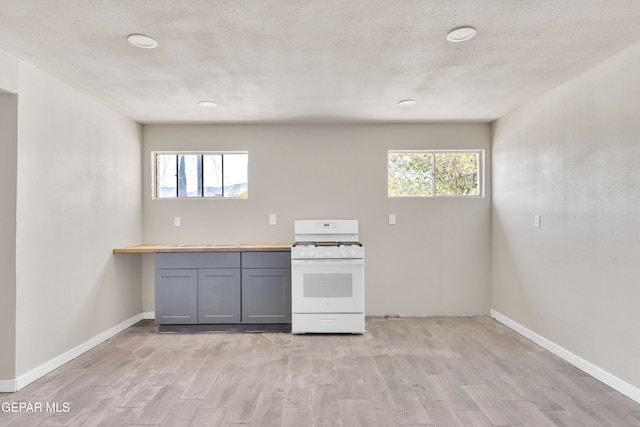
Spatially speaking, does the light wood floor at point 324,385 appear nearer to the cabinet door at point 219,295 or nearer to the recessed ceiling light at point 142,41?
the cabinet door at point 219,295

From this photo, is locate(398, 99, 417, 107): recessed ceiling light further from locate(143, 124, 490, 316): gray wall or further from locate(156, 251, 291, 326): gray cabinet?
locate(156, 251, 291, 326): gray cabinet

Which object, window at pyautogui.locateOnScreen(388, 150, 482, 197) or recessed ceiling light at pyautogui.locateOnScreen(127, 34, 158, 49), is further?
window at pyautogui.locateOnScreen(388, 150, 482, 197)

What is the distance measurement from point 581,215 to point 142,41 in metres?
3.28

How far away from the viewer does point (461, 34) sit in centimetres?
228

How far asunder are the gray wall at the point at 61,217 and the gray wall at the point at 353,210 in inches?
24.1

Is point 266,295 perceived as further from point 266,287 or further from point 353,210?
point 353,210

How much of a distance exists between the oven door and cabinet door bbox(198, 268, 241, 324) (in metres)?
0.62

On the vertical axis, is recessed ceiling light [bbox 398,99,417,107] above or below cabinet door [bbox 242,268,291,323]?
above

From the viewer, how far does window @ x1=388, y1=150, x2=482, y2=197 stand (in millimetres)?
4660

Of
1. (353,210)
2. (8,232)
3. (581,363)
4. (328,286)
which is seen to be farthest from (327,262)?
(8,232)

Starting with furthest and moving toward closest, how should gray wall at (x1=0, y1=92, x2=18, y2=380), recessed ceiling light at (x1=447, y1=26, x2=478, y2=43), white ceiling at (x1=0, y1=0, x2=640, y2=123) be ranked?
gray wall at (x1=0, y1=92, x2=18, y2=380)
recessed ceiling light at (x1=447, y1=26, x2=478, y2=43)
white ceiling at (x1=0, y1=0, x2=640, y2=123)

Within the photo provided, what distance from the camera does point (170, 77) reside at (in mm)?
3002

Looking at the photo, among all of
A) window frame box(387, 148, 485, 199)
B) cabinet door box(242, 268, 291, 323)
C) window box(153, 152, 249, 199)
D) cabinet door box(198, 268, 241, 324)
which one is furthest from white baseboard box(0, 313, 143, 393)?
window frame box(387, 148, 485, 199)

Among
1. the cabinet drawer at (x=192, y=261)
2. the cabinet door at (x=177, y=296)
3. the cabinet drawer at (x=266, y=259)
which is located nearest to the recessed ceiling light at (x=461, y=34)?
the cabinet drawer at (x=266, y=259)
